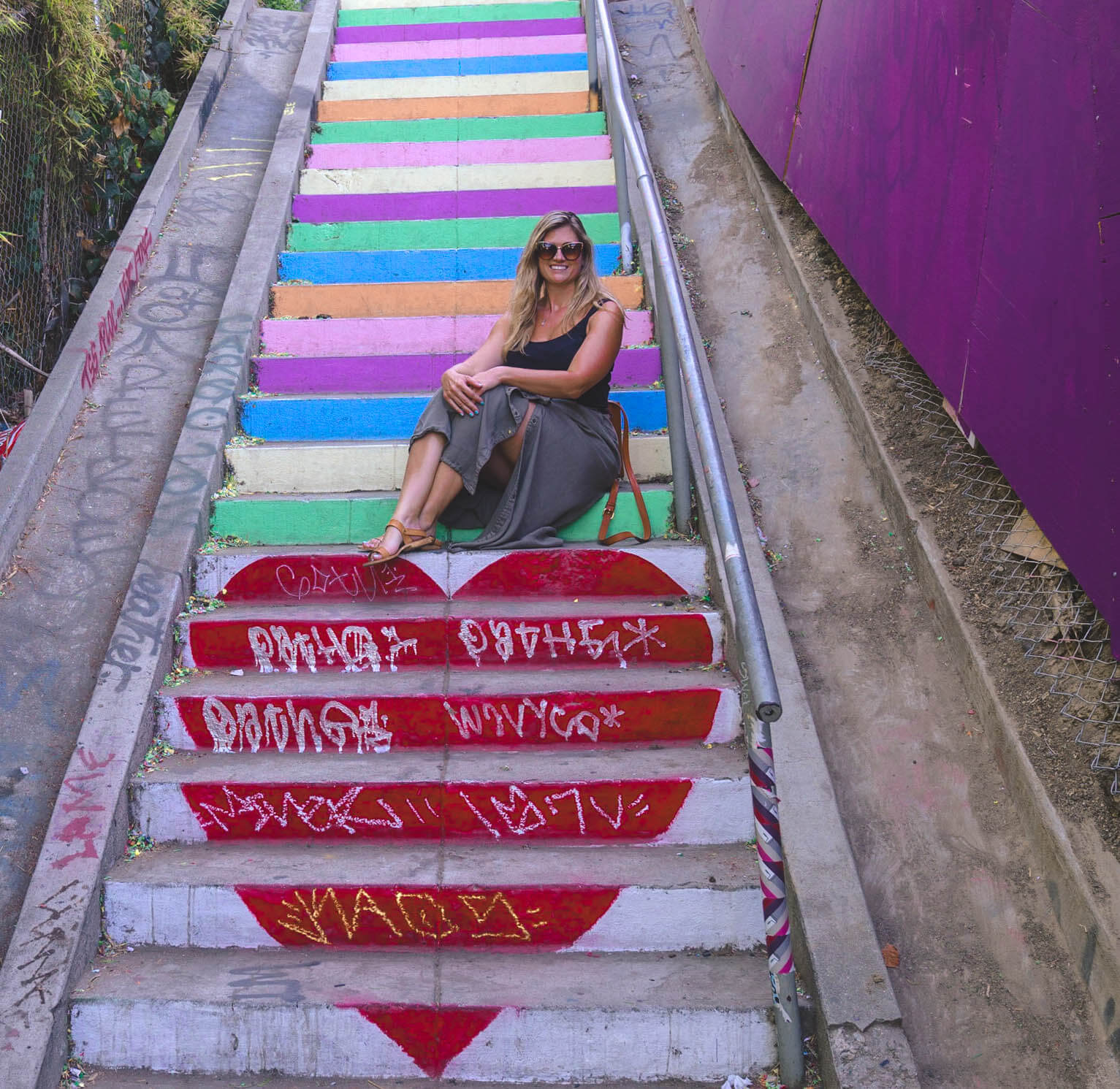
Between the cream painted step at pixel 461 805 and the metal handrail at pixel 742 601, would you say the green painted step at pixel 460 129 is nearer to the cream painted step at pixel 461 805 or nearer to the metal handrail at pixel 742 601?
the metal handrail at pixel 742 601

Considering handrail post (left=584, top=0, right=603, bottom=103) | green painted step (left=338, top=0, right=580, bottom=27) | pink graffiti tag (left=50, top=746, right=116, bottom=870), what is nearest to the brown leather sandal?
pink graffiti tag (left=50, top=746, right=116, bottom=870)

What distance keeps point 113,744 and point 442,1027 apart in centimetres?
118

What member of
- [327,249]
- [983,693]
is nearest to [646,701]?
[983,693]

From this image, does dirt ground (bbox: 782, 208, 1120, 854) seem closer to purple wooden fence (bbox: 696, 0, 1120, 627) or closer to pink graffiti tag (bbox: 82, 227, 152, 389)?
purple wooden fence (bbox: 696, 0, 1120, 627)

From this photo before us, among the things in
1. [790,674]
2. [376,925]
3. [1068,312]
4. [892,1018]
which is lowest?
[376,925]

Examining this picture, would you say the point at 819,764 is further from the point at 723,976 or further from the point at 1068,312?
the point at 1068,312

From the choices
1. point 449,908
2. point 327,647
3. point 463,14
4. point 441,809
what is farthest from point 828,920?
point 463,14

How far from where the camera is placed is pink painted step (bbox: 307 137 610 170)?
591cm

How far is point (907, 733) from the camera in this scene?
311cm

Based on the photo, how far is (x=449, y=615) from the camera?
3389 mm

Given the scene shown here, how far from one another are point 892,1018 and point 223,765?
1.84 metres

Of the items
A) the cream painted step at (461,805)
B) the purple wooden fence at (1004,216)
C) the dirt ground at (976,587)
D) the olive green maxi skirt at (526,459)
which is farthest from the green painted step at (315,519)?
the purple wooden fence at (1004,216)

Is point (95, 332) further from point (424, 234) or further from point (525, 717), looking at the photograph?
point (525, 717)

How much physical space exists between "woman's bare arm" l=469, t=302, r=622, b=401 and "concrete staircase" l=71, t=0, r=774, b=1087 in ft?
1.42
